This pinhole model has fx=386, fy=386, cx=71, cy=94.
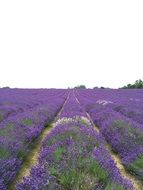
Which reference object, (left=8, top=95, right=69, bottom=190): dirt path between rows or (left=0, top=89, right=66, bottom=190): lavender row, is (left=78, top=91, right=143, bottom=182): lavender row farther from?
(left=0, top=89, right=66, bottom=190): lavender row

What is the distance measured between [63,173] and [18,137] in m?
3.49

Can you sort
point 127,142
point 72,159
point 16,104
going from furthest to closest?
point 16,104 < point 127,142 < point 72,159

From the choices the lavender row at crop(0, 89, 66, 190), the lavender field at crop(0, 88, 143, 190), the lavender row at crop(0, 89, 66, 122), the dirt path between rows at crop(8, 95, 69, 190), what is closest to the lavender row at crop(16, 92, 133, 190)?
the lavender field at crop(0, 88, 143, 190)

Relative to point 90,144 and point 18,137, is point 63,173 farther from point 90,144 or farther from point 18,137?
point 18,137

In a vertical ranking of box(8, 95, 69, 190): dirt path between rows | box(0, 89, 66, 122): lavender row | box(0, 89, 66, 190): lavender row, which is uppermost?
box(0, 89, 66, 190): lavender row

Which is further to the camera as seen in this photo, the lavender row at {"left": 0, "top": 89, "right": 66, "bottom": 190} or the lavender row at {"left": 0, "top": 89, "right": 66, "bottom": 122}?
the lavender row at {"left": 0, "top": 89, "right": 66, "bottom": 122}

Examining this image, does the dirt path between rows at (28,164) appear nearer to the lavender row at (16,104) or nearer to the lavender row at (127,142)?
the lavender row at (127,142)

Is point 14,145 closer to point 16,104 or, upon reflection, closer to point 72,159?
point 72,159

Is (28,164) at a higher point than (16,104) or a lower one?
lower

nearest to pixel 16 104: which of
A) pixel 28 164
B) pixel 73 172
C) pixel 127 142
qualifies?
pixel 127 142

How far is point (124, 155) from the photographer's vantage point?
818cm

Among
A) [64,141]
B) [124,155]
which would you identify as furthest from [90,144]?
[124,155]

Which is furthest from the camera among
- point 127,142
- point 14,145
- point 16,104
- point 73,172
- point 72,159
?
point 16,104

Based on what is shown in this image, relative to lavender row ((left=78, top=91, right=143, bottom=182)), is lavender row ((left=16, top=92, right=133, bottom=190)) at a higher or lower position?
higher
